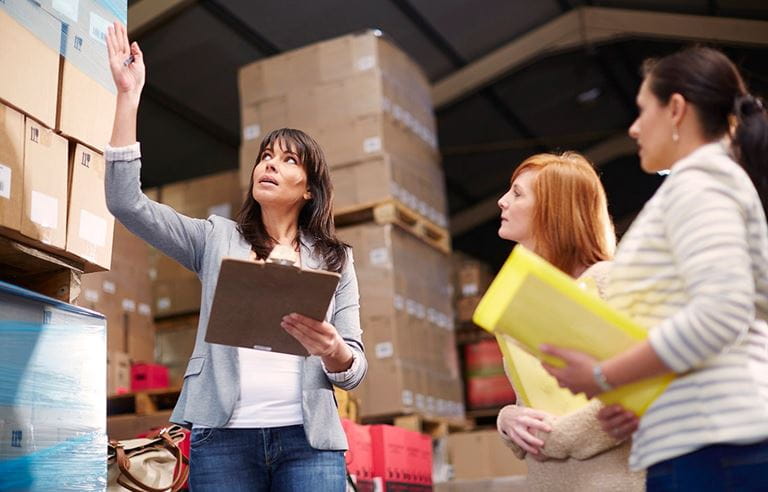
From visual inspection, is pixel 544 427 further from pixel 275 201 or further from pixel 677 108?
pixel 275 201

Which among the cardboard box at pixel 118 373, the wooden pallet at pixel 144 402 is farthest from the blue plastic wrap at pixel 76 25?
the cardboard box at pixel 118 373

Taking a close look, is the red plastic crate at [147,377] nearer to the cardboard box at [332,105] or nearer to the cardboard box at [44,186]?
the cardboard box at [332,105]

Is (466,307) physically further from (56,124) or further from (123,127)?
(123,127)

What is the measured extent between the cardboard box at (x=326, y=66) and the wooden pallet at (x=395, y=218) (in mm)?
846

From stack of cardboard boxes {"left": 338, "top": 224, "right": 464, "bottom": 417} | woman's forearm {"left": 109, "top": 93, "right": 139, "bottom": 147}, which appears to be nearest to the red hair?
woman's forearm {"left": 109, "top": 93, "right": 139, "bottom": 147}

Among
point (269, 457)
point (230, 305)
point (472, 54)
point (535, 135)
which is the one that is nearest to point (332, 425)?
point (269, 457)

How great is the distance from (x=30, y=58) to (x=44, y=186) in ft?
1.20

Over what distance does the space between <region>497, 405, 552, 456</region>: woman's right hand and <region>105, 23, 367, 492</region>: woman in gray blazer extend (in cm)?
43

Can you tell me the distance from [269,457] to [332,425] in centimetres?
17

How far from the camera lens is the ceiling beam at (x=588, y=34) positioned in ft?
26.7

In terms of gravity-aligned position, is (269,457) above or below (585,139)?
below

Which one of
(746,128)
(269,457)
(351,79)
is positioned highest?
(351,79)

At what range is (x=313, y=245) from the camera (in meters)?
2.56

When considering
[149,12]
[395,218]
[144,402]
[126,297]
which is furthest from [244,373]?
[149,12]
